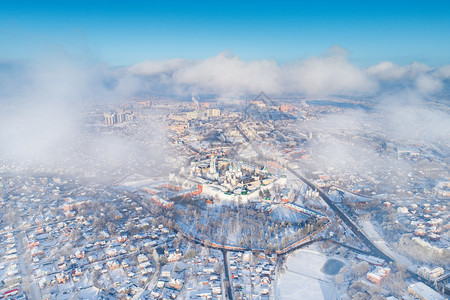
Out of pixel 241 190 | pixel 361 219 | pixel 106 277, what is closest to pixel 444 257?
pixel 361 219

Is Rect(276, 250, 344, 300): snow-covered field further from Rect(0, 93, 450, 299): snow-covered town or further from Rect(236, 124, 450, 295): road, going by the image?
Rect(236, 124, 450, 295): road

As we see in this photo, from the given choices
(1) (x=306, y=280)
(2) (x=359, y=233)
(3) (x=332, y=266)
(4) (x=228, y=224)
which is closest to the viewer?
(1) (x=306, y=280)

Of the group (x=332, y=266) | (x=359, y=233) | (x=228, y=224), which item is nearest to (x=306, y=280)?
(x=332, y=266)

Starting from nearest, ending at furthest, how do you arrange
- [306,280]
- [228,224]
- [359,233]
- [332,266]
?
1. [306,280]
2. [332,266]
3. [359,233]
4. [228,224]

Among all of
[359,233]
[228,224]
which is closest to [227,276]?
[228,224]

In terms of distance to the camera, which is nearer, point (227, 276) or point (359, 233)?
point (227, 276)

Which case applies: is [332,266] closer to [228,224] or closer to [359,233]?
[359,233]

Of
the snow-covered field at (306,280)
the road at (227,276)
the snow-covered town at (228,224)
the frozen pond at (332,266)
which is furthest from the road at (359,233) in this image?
the road at (227,276)

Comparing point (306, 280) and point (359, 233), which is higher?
point (359, 233)

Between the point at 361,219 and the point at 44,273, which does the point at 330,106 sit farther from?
the point at 44,273
